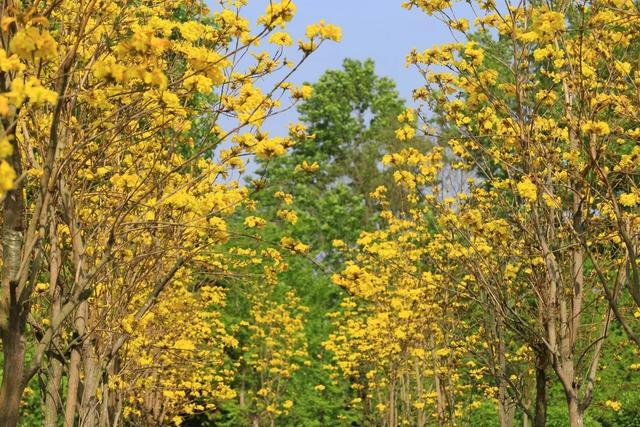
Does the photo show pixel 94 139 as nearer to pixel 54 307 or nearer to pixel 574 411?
pixel 54 307

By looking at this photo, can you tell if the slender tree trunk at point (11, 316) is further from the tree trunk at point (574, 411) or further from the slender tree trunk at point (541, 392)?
the slender tree trunk at point (541, 392)

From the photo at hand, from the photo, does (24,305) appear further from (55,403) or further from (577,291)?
(577,291)

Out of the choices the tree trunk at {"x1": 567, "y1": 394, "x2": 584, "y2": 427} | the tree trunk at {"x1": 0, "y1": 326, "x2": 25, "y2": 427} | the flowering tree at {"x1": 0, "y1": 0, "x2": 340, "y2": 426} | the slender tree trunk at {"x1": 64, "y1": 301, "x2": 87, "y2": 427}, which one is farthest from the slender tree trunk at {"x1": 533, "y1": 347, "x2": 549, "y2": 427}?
the tree trunk at {"x1": 0, "y1": 326, "x2": 25, "y2": 427}

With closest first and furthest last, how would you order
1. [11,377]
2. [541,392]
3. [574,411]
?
[11,377]
[574,411]
[541,392]

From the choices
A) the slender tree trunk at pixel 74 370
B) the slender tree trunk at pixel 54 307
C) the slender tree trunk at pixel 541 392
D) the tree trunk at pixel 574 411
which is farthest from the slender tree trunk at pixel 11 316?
the slender tree trunk at pixel 541 392

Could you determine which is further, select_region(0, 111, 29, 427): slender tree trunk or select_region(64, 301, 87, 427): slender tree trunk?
select_region(64, 301, 87, 427): slender tree trunk

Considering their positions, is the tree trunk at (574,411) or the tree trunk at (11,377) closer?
the tree trunk at (11,377)

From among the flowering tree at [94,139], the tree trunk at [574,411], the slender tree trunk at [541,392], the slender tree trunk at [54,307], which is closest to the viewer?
the flowering tree at [94,139]

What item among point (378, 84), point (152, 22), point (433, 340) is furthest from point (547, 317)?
point (378, 84)

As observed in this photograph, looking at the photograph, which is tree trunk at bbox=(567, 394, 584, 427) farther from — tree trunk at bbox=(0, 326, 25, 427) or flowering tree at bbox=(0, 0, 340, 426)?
tree trunk at bbox=(0, 326, 25, 427)

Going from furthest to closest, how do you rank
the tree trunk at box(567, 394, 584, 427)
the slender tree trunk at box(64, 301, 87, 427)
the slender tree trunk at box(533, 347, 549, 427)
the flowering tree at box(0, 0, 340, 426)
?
1. the slender tree trunk at box(533, 347, 549, 427)
2. the tree trunk at box(567, 394, 584, 427)
3. the slender tree trunk at box(64, 301, 87, 427)
4. the flowering tree at box(0, 0, 340, 426)

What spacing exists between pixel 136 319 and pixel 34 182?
134cm

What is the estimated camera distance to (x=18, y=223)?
3.86m

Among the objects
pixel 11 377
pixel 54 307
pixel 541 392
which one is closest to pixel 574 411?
pixel 541 392
